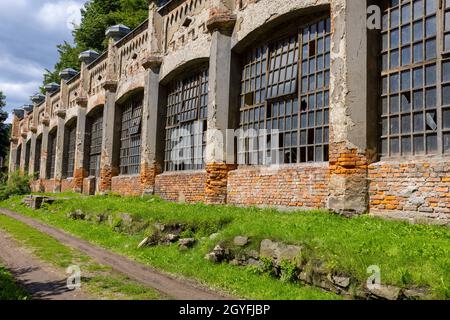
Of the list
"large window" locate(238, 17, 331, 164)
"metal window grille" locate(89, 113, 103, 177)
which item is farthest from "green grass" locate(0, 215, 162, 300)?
"metal window grille" locate(89, 113, 103, 177)

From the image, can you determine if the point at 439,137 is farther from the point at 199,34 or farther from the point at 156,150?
the point at 156,150

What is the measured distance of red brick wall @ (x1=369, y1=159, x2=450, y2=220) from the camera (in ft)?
23.0

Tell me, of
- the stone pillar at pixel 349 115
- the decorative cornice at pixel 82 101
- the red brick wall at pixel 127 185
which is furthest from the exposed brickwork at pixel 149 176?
the decorative cornice at pixel 82 101

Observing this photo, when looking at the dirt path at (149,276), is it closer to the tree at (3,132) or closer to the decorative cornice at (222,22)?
the decorative cornice at (222,22)

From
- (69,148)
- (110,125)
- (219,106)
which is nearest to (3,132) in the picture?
(69,148)

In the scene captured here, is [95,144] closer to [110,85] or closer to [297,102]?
[110,85]

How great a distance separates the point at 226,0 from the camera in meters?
12.4

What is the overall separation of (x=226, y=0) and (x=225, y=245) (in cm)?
775

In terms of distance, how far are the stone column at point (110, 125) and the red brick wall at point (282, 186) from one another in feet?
32.1

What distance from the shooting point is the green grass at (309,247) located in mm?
5109

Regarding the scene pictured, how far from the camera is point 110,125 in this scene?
66.4 feet

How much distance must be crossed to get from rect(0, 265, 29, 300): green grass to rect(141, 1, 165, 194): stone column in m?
9.15

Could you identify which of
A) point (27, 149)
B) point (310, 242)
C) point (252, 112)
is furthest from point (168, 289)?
point (27, 149)

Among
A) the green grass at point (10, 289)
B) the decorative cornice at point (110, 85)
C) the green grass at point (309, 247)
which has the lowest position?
the green grass at point (10, 289)
